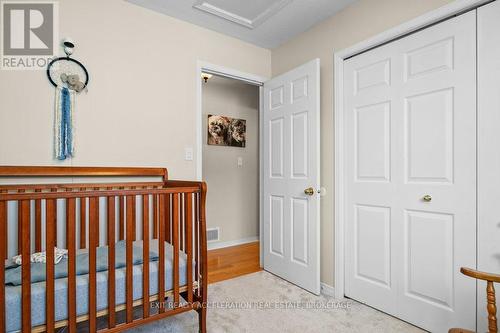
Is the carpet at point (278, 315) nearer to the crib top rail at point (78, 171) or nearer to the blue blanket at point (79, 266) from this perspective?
the blue blanket at point (79, 266)

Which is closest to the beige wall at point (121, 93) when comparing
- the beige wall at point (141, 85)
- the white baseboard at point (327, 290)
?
the beige wall at point (141, 85)

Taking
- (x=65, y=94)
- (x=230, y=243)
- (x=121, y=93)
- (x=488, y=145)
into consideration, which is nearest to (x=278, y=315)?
(x=488, y=145)

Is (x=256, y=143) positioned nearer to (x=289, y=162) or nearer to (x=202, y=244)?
(x=289, y=162)

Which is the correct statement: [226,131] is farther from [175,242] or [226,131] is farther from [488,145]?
[488,145]

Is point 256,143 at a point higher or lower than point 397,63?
lower

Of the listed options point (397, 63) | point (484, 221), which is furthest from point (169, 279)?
point (397, 63)

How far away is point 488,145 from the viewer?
4.60 feet

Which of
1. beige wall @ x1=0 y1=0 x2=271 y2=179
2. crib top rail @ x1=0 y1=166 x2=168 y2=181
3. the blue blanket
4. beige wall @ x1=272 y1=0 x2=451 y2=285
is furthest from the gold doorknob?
the blue blanket

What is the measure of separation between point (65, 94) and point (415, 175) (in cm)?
238

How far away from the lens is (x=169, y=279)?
1457 mm

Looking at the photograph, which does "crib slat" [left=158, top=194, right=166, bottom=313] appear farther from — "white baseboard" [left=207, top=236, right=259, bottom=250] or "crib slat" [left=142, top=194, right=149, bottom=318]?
"white baseboard" [left=207, top=236, right=259, bottom=250]

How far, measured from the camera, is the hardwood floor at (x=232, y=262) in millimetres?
2576

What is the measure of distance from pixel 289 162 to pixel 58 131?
178cm

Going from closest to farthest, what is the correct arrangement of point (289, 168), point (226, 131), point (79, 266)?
1. point (79, 266)
2. point (289, 168)
3. point (226, 131)
